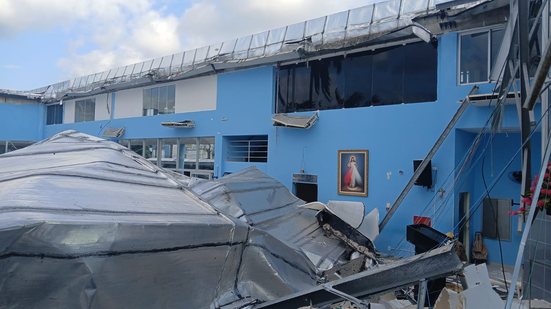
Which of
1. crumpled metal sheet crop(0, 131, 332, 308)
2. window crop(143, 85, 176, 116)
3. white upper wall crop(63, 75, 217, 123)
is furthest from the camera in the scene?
window crop(143, 85, 176, 116)

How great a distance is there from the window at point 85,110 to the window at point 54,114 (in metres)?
1.74

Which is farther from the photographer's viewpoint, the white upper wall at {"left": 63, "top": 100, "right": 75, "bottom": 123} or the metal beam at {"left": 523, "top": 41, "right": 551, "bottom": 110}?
the white upper wall at {"left": 63, "top": 100, "right": 75, "bottom": 123}

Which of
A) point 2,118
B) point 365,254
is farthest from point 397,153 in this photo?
point 2,118

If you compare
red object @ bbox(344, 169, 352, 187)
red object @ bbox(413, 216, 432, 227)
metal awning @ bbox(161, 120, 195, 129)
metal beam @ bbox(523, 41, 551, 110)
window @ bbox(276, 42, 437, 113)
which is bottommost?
red object @ bbox(413, 216, 432, 227)

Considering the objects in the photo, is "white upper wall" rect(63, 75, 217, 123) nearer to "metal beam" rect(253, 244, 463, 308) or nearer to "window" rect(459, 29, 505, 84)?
"window" rect(459, 29, 505, 84)

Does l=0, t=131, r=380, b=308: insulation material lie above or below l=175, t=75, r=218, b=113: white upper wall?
below

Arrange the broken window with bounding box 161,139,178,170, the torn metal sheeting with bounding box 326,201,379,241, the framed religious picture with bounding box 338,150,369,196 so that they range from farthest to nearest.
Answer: the broken window with bounding box 161,139,178,170 → the framed religious picture with bounding box 338,150,369,196 → the torn metal sheeting with bounding box 326,201,379,241

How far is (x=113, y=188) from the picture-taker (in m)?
2.96

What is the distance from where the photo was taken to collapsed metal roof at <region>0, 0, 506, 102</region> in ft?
29.6

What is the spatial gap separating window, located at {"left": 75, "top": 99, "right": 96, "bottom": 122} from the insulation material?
16076 millimetres

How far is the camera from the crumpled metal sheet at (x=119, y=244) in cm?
193

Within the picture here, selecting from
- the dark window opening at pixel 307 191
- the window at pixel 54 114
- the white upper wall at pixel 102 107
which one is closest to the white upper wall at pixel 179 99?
the white upper wall at pixel 102 107

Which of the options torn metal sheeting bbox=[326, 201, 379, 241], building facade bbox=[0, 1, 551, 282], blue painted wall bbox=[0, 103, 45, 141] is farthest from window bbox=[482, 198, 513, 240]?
blue painted wall bbox=[0, 103, 45, 141]

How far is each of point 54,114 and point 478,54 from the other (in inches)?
822
